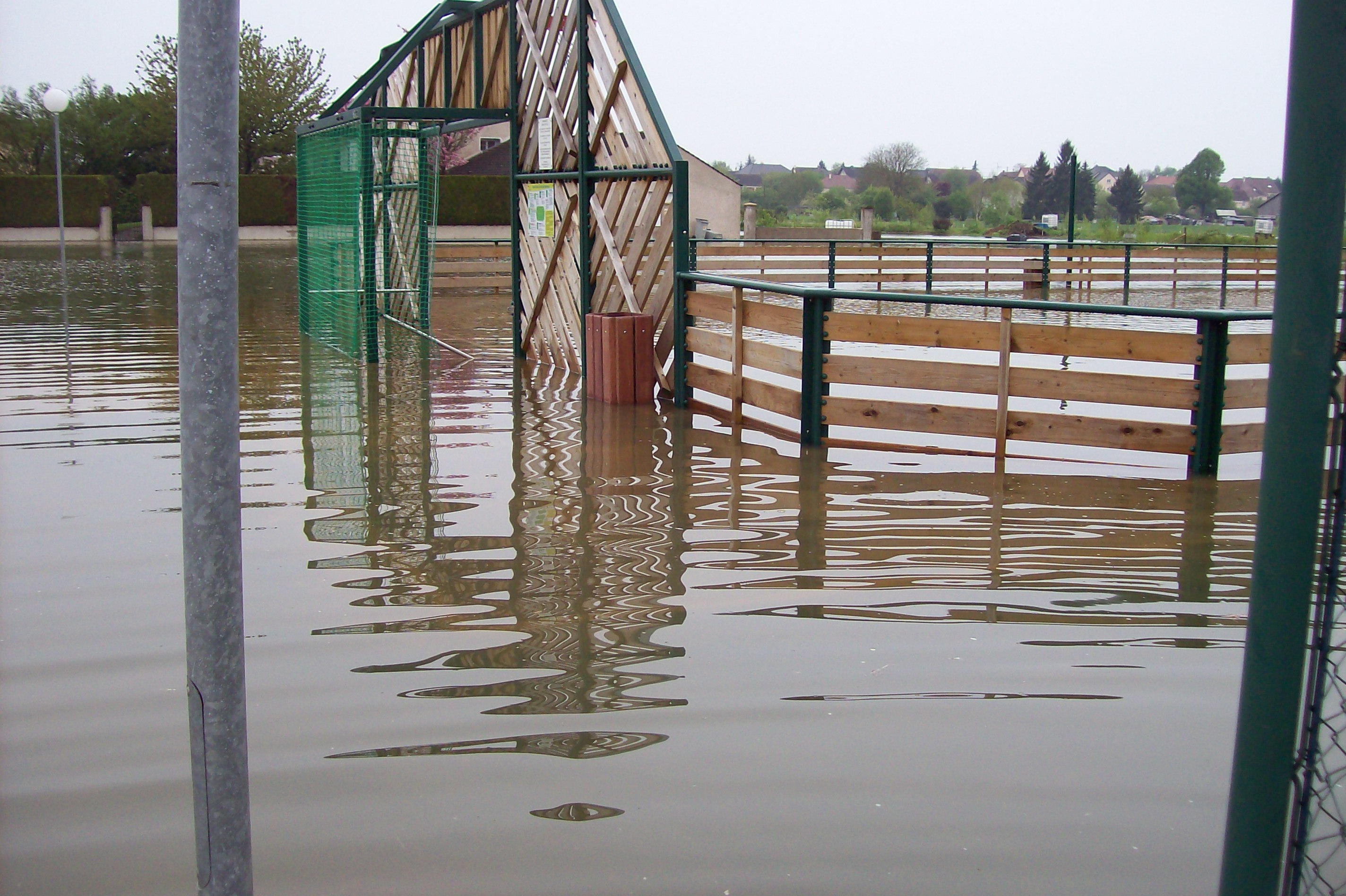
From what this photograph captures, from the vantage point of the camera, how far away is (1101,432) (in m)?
8.30

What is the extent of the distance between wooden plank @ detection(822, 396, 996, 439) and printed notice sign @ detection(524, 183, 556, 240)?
203 inches

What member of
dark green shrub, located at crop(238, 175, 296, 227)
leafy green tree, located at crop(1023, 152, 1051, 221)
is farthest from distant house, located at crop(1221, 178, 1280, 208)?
dark green shrub, located at crop(238, 175, 296, 227)

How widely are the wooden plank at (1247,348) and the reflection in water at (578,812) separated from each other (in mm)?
6239

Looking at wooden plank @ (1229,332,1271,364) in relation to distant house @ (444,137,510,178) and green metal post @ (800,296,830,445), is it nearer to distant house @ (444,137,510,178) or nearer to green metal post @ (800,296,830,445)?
green metal post @ (800,296,830,445)

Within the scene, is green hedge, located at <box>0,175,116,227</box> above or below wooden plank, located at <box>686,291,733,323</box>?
above

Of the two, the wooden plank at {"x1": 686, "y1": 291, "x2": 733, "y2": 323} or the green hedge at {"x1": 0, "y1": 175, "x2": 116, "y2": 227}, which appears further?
the green hedge at {"x1": 0, "y1": 175, "x2": 116, "y2": 227}

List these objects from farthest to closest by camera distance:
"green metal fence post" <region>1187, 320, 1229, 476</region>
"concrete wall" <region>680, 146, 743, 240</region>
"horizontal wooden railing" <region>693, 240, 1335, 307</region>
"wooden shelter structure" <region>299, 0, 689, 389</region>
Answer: "concrete wall" <region>680, 146, 743, 240</region>, "horizontal wooden railing" <region>693, 240, 1335, 307</region>, "wooden shelter structure" <region>299, 0, 689, 389</region>, "green metal fence post" <region>1187, 320, 1229, 476</region>

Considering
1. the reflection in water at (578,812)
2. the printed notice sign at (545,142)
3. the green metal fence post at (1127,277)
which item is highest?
the printed notice sign at (545,142)

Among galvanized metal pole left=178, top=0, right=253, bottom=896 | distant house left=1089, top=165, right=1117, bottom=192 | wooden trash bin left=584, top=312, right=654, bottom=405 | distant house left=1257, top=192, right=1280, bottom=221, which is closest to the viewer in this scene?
galvanized metal pole left=178, top=0, right=253, bottom=896

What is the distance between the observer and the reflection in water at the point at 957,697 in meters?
4.38

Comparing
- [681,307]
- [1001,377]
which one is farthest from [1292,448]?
[681,307]

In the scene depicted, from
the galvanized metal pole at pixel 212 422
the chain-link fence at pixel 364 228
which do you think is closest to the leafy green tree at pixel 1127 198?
the chain-link fence at pixel 364 228

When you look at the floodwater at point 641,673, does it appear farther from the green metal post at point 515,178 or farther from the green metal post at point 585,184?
the green metal post at point 515,178

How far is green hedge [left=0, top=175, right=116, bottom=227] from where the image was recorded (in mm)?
→ 46656
